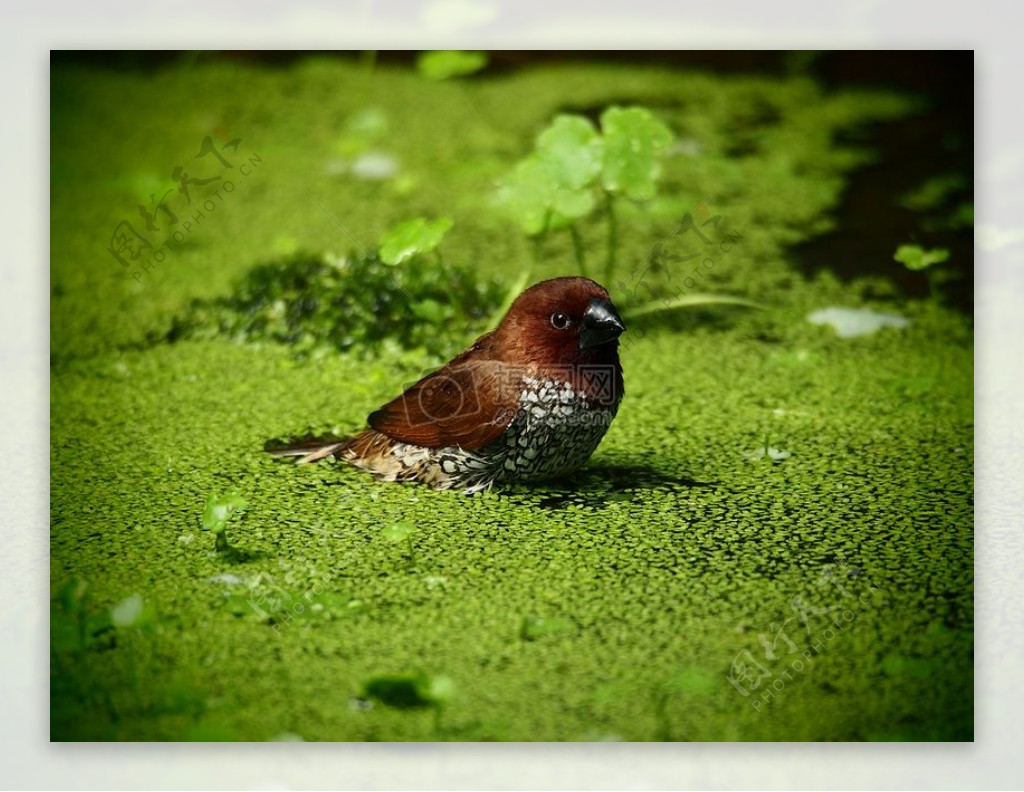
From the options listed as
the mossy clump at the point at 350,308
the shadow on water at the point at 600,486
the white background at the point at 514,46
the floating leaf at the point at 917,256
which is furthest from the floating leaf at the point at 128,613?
the floating leaf at the point at 917,256

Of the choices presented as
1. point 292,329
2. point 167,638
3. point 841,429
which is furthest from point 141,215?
point 841,429

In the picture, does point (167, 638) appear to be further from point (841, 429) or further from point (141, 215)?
point (141, 215)

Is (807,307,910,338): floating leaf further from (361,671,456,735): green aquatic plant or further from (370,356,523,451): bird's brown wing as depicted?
(361,671,456,735): green aquatic plant

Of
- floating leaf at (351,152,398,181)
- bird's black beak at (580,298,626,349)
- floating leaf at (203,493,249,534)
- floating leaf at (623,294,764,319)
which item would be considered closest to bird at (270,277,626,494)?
bird's black beak at (580,298,626,349)

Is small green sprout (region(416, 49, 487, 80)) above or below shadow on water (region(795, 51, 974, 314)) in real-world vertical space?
above

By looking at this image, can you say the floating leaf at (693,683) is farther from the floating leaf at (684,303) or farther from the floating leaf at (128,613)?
the floating leaf at (684,303)

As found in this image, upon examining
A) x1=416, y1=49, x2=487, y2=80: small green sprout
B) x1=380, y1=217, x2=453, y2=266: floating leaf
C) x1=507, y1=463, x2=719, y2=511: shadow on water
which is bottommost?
x1=507, y1=463, x2=719, y2=511: shadow on water
